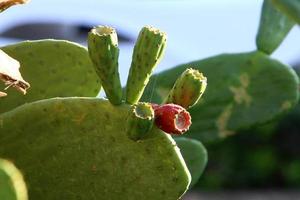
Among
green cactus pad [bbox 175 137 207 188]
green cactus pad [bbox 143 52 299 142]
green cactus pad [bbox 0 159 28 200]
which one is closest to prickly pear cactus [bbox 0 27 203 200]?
green cactus pad [bbox 0 159 28 200]

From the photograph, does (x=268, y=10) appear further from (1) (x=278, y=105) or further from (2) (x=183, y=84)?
(2) (x=183, y=84)

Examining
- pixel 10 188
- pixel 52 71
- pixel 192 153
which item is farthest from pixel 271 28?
pixel 10 188

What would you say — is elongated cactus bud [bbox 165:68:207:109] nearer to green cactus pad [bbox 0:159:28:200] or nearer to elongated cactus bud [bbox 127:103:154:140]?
elongated cactus bud [bbox 127:103:154:140]

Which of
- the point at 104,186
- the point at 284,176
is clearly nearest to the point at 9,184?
the point at 104,186

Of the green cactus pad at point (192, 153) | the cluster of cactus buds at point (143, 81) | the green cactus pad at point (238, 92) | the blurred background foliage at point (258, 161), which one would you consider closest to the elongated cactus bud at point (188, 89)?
the cluster of cactus buds at point (143, 81)

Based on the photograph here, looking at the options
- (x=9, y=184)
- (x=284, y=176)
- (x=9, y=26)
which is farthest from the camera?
(x=284, y=176)

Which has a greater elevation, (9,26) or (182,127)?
(182,127)
